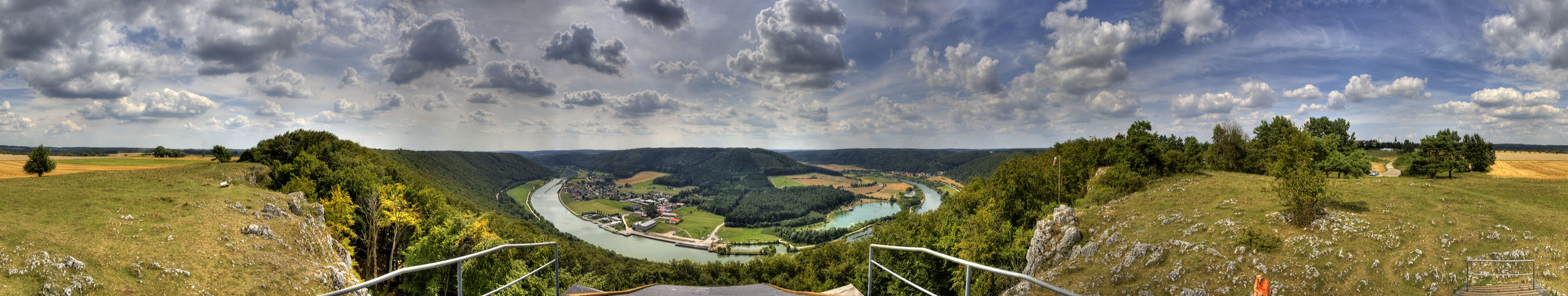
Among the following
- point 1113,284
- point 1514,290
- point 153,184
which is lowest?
point 1113,284

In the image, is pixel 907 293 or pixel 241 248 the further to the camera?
pixel 907 293

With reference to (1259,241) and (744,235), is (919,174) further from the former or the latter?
(1259,241)

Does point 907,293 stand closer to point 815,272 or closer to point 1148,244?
point 1148,244

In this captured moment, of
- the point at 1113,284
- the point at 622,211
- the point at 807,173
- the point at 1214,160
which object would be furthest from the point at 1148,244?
the point at 807,173

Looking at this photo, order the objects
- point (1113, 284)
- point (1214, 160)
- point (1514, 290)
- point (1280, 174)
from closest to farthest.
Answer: point (1514, 290)
point (1113, 284)
point (1280, 174)
point (1214, 160)

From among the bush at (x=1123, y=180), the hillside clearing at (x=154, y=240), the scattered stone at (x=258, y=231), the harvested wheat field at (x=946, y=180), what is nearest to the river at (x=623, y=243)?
the hillside clearing at (x=154, y=240)

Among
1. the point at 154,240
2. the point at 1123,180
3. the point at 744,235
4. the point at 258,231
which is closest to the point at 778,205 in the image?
the point at 744,235

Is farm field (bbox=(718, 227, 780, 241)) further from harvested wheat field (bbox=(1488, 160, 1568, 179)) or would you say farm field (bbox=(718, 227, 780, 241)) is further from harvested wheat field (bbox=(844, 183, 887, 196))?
harvested wheat field (bbox=(1488, 160, 1568, 179))
